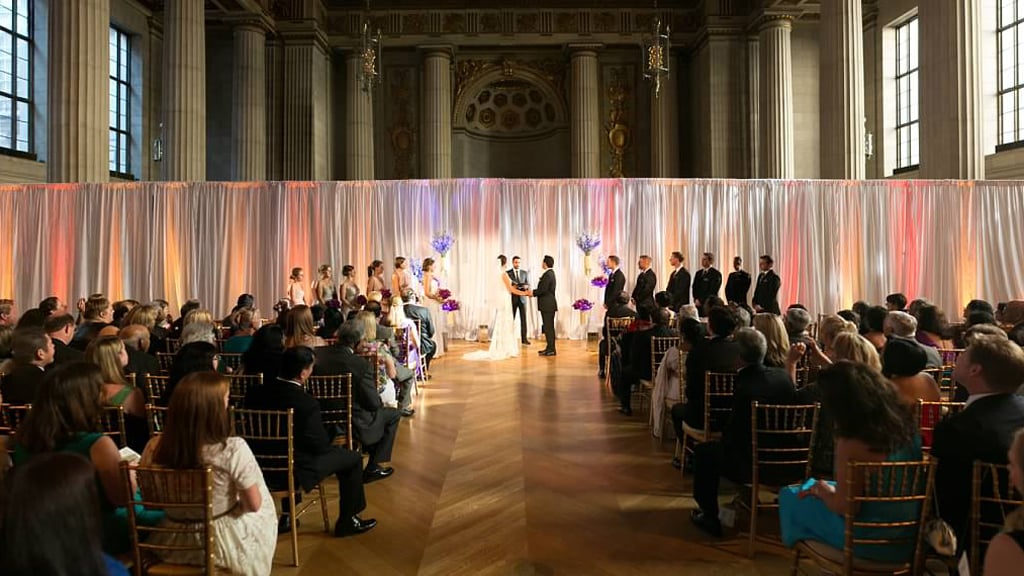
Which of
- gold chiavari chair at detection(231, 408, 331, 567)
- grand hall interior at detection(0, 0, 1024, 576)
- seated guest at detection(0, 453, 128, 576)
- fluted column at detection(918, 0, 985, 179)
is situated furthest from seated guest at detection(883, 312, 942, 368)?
fluted column at detection(918, 0, 985, 179)

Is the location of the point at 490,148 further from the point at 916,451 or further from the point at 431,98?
the point at 916,451

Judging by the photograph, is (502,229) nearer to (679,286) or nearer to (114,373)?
(679,286)

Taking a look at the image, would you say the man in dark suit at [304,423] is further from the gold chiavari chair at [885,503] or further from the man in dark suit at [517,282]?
the man in dark suit at [517,282]

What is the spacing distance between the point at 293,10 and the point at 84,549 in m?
18.1

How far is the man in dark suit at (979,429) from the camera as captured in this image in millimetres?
2391

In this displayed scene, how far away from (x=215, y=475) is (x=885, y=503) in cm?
253

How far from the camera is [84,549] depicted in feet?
4.55

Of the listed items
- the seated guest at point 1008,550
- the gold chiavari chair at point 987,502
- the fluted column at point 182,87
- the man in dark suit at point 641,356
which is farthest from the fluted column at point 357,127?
the seated guest at point 1008,550

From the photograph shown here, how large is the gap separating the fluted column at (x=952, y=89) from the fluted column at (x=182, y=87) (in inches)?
510

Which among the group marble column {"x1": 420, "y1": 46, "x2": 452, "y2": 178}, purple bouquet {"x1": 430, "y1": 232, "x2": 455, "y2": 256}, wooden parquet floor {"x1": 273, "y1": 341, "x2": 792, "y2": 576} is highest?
marble column {"x1": 420, "y1": 46, "x2": 452, "y2": 178}

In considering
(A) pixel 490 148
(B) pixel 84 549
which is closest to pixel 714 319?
(B) pixel 84 549

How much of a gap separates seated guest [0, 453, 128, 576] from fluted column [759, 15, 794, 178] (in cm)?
1572

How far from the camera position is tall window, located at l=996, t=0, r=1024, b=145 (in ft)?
40.9

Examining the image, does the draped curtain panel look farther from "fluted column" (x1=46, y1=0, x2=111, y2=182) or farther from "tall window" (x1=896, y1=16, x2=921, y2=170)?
"tall window" (x1=896, y1=16, x2=921, y2=170)
